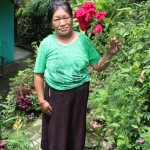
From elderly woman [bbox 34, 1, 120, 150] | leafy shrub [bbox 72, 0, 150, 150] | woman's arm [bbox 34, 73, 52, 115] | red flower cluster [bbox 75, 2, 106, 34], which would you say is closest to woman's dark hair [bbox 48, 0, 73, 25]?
elderly woman [bbox 34, 1, 120, 150]

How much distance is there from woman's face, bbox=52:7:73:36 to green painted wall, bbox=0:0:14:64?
8.08 m

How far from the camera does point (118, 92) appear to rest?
3043 mm

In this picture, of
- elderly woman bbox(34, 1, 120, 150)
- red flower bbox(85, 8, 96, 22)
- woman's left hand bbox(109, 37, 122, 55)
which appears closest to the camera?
woman's left hand bbox(109, 37, 122, 55)

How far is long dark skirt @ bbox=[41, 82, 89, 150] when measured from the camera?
2.93 meters

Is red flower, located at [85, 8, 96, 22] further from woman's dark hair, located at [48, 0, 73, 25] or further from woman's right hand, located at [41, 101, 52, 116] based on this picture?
woman's right hand, located at [41, 101, 52, 116]

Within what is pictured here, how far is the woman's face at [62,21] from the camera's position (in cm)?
270

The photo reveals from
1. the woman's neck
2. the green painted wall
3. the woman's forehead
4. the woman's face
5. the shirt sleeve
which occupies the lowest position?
the green painted wall

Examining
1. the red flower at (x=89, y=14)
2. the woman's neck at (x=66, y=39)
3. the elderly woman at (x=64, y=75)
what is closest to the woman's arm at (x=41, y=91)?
the elderly woman at (x=64, y=75)

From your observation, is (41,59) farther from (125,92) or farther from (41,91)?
(125,92)

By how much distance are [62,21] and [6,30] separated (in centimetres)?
843

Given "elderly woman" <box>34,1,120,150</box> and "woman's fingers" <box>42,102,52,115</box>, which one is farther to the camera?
"woman's fingers" <box>42,102,52,115</box>

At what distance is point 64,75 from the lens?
2779mm

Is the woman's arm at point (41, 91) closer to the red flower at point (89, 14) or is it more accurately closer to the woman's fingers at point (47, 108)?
the woman's fingers at point (47, 108)

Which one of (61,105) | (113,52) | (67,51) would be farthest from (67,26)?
(61,105)
